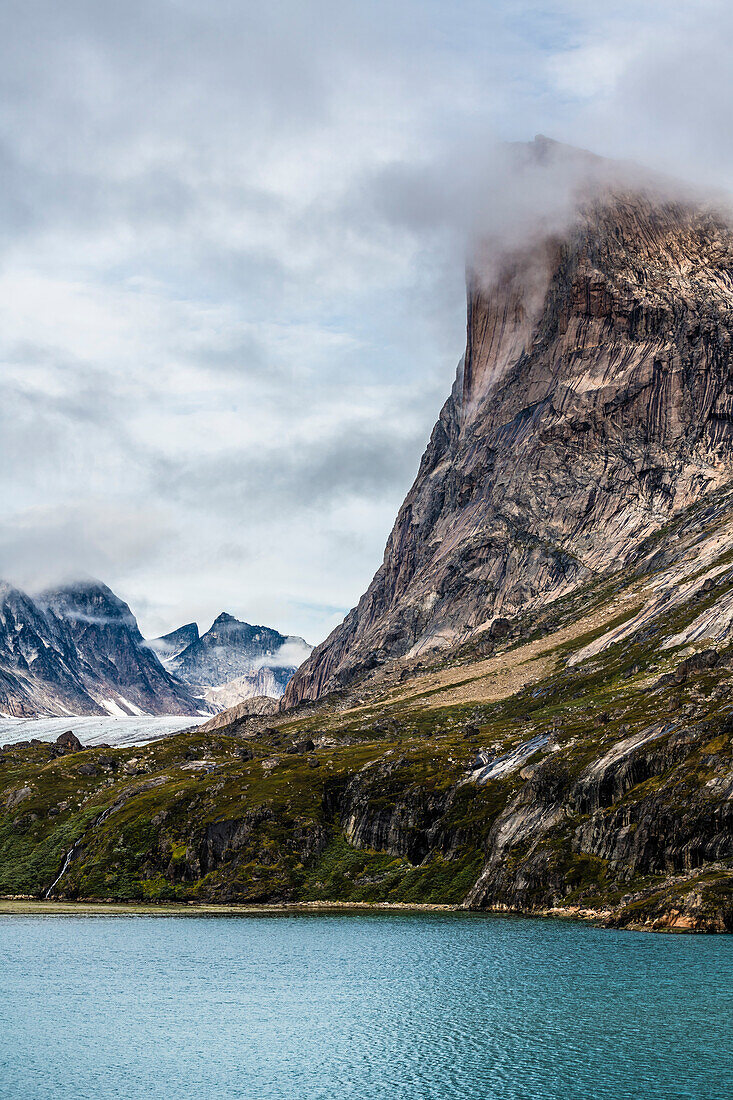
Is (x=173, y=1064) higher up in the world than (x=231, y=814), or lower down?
lower down

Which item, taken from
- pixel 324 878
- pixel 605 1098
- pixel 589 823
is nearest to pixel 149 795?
pixel 324 878

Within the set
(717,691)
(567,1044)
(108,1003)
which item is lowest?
(108,1003)

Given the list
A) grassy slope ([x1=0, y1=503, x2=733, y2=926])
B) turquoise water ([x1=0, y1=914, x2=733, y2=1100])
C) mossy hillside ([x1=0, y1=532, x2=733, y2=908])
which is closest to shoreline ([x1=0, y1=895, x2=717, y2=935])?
grassy slope ([x1=0, y1=503, x2=733, y2=926])

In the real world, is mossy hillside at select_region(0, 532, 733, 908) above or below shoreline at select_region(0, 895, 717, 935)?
above

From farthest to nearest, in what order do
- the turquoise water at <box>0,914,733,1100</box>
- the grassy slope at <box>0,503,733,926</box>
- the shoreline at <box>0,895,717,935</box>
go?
the grassy slope at <box>0,503,733,926</box>, the shoreline at <box>0,895,717,935</box>, the turquoise water at <box>0,914,733,1100</box>

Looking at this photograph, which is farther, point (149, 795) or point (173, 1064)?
point (149, 795)

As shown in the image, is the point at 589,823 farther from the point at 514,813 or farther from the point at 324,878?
the point at 324,878

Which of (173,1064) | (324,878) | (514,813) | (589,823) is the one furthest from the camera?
(324,878)

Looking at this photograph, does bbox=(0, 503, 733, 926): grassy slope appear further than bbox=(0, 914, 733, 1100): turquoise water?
Yes

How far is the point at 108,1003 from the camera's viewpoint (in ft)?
232

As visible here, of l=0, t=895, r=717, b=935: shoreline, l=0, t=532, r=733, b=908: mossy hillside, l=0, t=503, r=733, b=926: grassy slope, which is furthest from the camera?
l=0, t=532, r=733, b=908: mossy hillside

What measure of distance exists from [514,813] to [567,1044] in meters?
72.2

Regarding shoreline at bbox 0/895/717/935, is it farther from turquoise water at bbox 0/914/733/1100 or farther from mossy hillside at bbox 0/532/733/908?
turquoise water at bbox 0/914/733/1100

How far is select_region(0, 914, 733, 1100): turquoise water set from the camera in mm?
49938
